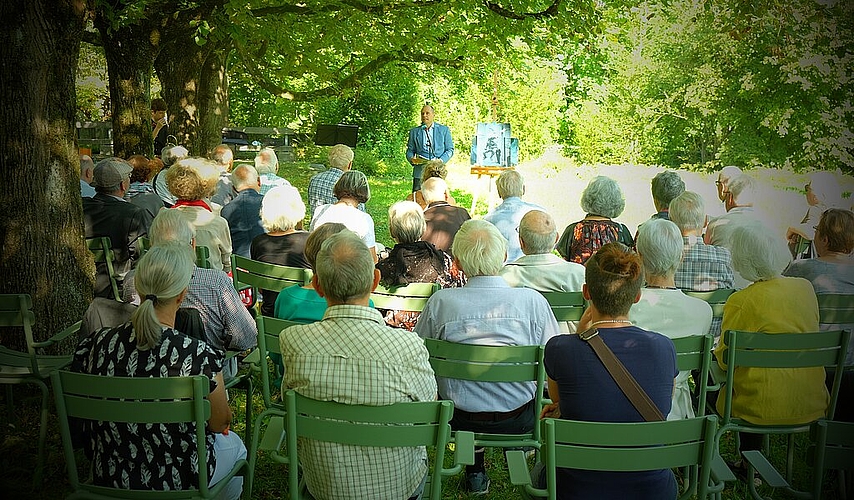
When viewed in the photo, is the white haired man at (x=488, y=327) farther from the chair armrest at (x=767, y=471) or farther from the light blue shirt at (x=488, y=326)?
the chair armrest at (x=767, y=471)

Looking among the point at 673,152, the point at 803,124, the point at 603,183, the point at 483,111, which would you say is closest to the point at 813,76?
the point at 803,124

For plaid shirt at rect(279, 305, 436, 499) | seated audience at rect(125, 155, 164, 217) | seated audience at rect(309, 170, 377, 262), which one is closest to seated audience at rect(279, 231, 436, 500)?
plaid shirt at rect(279, 305, 436, 499)

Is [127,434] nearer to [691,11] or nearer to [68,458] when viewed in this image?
[68,458]

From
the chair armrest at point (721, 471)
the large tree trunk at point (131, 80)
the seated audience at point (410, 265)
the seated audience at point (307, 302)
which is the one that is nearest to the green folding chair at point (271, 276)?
the seated audience at point (307, 302)

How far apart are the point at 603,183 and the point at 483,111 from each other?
44.4ft

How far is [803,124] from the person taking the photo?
44.1 feet

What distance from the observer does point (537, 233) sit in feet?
13.9

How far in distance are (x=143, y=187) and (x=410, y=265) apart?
141 inches

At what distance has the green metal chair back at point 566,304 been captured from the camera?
12.7 feet

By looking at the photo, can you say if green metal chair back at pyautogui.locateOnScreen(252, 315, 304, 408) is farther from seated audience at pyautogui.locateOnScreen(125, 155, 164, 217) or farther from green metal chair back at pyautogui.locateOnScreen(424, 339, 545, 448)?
seated audience at pyautogui.locateOnScreen(125, 155, 164, 217)

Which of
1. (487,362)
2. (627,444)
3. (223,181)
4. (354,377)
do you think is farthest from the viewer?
A: (223,181)

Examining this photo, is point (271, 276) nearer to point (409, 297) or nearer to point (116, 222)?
point (409, 297)

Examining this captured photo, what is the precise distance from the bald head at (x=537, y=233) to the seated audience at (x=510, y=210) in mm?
1540

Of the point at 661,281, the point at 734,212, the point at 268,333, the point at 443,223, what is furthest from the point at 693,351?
the point at 443,223
